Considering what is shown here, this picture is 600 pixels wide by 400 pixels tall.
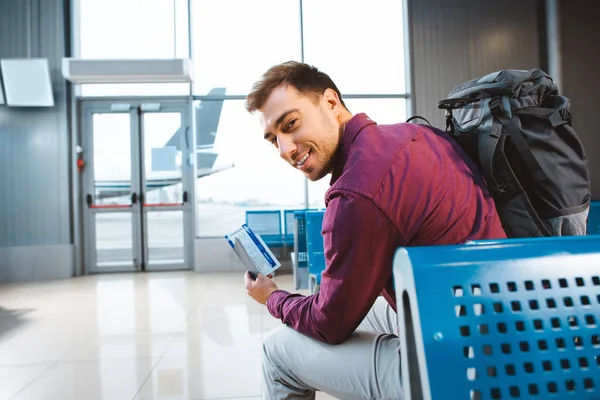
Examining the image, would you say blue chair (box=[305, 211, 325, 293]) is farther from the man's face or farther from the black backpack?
the black backpack

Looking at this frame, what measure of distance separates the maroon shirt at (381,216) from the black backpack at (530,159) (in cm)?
8

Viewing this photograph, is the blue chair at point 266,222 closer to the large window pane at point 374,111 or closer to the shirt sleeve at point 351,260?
the large window pane at point 374,111

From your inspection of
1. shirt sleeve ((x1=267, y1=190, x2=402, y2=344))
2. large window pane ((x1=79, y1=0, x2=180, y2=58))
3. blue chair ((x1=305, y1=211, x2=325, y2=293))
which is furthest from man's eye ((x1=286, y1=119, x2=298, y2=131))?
large window pane ((x1=79, y1=0, x2=180, y2=58))

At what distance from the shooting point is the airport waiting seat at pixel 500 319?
0.51 meters

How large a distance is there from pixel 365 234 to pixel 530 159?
51 centimetres

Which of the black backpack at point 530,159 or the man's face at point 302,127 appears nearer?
the black backpack at point 530,159

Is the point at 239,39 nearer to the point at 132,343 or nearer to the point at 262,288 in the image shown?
the point at 132,343

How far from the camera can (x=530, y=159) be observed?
97cm

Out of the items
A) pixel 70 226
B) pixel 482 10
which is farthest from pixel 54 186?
pixel 482 10

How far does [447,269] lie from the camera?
531mm

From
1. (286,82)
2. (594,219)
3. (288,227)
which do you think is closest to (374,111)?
(288,227)

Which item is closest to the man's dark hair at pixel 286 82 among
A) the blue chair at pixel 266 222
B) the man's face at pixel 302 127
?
the man's face at pixel 302 127

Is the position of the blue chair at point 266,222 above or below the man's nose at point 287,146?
below

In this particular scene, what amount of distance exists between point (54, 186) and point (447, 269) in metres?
6.64
